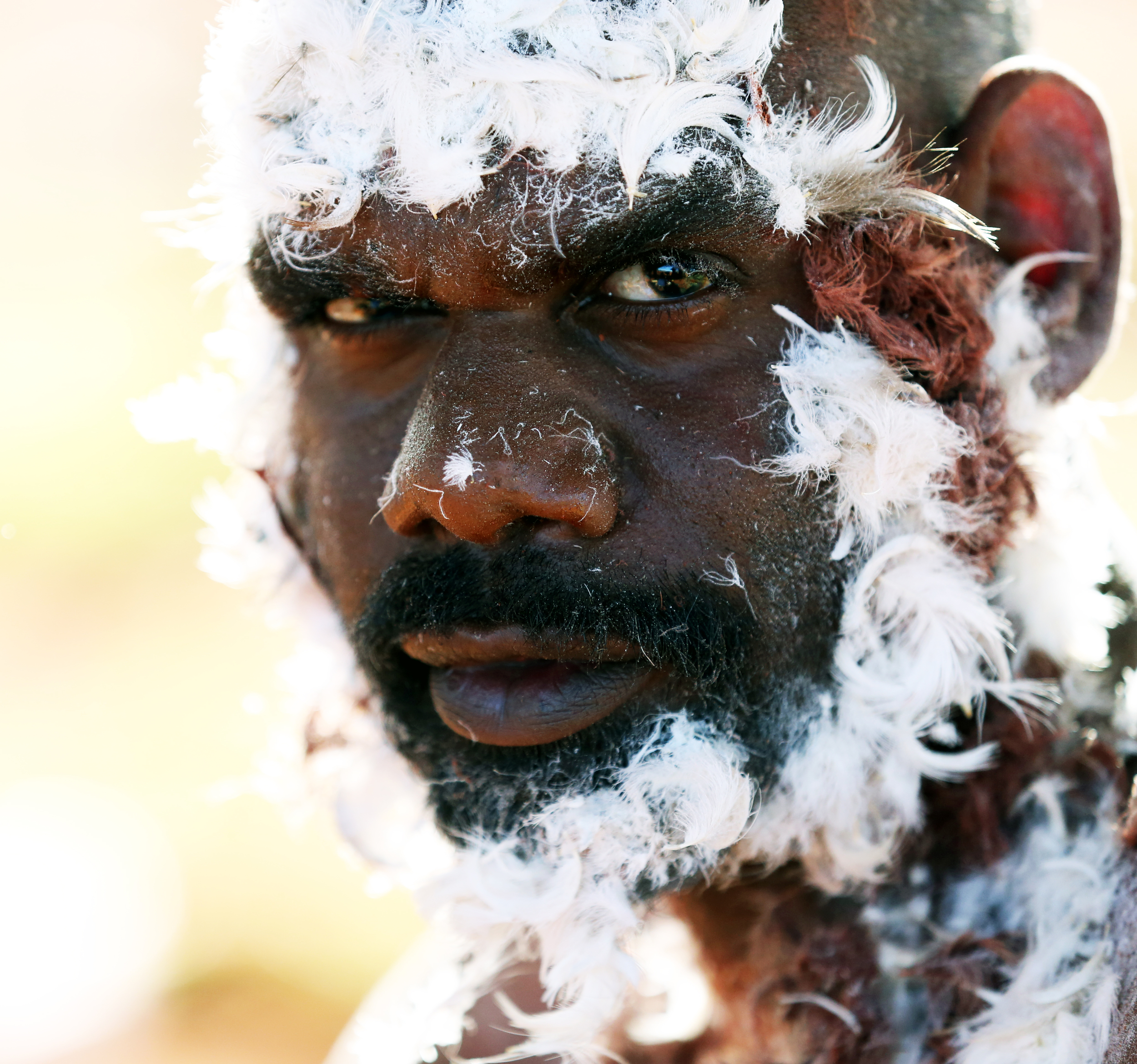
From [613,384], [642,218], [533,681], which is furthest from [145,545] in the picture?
[642,218]

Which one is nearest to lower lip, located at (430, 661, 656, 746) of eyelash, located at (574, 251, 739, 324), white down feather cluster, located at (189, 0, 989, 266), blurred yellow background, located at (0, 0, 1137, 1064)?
eyelash, located at (574, 251, 739, 324)

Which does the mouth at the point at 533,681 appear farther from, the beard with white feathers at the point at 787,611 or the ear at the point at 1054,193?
the ear at the point at 1054,193

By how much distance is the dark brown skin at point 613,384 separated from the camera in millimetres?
Answer: 1647

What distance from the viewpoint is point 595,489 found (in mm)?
1633

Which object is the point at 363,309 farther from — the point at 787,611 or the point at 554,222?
the point at 787,611

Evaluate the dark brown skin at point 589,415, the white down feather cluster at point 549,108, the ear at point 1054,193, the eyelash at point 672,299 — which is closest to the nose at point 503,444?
the dark brown skin at point 589,415

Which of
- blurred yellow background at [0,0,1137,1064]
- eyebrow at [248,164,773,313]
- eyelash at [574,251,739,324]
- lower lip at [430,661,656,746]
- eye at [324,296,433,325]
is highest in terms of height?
eyebrow at [248,164,773,313]

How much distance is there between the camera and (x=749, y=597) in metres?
1.73

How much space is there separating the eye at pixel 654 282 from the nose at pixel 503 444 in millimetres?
122

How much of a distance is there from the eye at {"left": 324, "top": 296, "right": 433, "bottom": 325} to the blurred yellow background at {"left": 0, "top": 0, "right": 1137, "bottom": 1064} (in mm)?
514

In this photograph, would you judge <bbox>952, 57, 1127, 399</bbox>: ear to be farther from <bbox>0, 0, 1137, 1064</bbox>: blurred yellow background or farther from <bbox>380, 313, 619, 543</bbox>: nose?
<bbox>380, 313, 619, 543</bbox>: nose

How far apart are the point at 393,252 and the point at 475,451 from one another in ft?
1.05

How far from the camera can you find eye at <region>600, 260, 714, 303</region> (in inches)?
67.8

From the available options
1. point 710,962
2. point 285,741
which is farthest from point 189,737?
point 710,962
